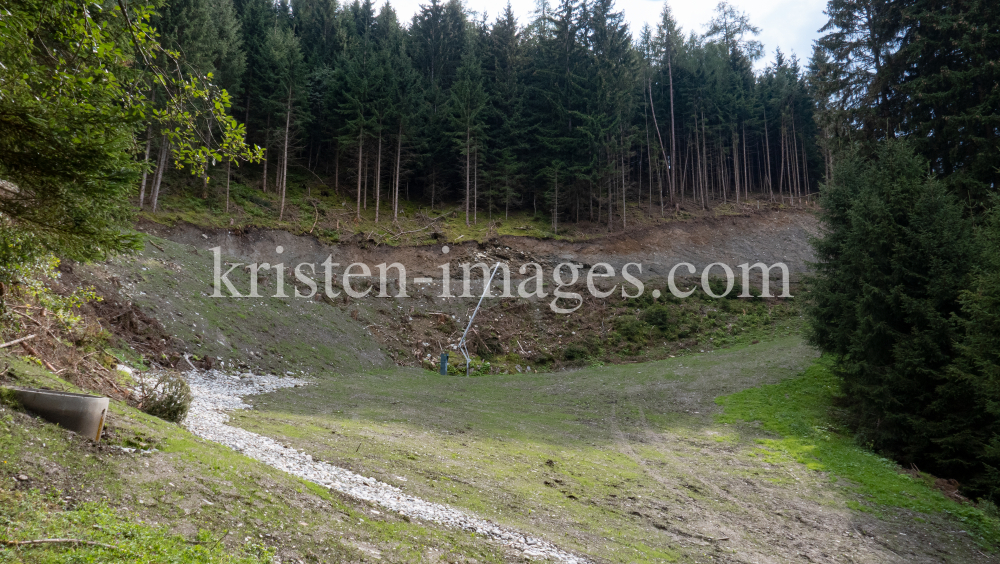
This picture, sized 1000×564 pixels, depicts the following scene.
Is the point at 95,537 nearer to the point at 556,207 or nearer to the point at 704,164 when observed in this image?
the point at 556,207

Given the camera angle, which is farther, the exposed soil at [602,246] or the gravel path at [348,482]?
the exposed soil at [602,246]

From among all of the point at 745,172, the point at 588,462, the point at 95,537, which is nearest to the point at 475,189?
the point at 745,172

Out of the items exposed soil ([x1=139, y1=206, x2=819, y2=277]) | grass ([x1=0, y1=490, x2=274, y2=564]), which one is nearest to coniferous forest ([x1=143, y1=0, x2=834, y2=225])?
exposed soil ([x1=139, y1=206, x2=819, y2=277])

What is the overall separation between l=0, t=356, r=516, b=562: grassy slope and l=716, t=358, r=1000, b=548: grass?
8.24 m

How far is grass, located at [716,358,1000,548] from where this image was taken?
8.75m

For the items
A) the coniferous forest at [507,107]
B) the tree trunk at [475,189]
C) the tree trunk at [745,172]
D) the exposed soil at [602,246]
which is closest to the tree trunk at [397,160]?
the coniferous forest at [507,107]

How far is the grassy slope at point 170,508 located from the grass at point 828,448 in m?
8.24

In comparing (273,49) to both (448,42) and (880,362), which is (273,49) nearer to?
(448,42)

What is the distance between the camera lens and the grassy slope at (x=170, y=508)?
3438 millimetres

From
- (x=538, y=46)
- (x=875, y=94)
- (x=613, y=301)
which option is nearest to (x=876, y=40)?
(x=875, y=94)

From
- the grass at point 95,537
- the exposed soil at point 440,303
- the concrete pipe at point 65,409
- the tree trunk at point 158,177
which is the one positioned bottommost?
the grass at point 95,537

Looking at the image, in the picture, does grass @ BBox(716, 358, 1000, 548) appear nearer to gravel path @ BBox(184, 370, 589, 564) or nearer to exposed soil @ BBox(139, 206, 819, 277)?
gravel path @ BBox(184, 370, 589, 564)

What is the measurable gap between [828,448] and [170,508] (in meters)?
13.0

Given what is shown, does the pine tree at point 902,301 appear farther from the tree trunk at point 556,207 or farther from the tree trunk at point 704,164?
the tree trunk at point 704,164
